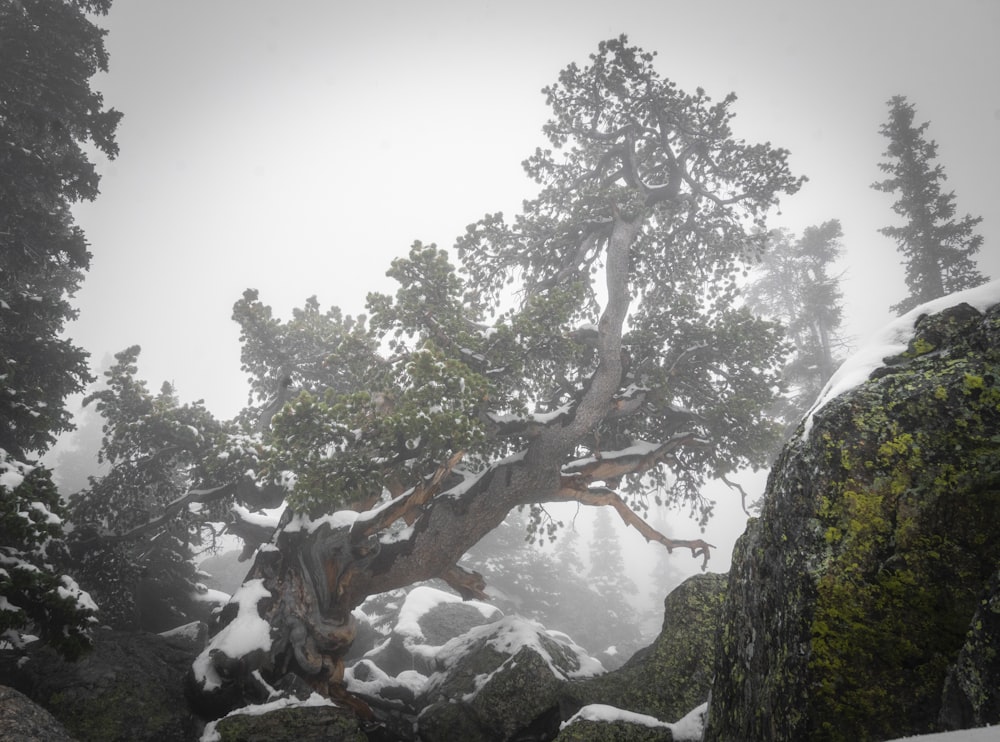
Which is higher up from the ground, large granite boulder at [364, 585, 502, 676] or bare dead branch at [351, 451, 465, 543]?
bare dead branch at [351, 451, 465, 543]

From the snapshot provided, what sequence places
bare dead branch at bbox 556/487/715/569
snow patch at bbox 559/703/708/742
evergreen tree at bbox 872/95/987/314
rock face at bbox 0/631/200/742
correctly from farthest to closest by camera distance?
evergreen tree at bbox 872/95/987/314 → bare dead branch at bbox 556/487/715/569 → rock face at bbox 0/631/200/742 → snow patch at bbox 559/703/708/742

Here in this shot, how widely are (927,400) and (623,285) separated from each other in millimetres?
11675

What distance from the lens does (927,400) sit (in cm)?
363

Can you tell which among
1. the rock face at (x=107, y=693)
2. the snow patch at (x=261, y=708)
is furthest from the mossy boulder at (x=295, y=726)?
the rock face at (x=107, y=693)

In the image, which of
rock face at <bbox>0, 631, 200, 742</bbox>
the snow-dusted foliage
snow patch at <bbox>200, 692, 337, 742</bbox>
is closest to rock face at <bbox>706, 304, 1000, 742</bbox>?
snow patch at <bbox>200, 692, 337, 742</bbox>

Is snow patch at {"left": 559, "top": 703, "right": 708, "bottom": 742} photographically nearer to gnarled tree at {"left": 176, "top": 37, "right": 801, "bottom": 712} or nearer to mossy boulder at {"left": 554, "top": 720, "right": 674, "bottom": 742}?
mossy boulder at {"left": 554, "top": 720, "right": 674, "bottom": 742}

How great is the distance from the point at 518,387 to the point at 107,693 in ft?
32.2

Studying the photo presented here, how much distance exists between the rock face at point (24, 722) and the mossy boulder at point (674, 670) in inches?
289

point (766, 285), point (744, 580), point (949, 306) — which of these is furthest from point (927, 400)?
point (766, 285)

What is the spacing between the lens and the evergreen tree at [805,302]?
21.8 m

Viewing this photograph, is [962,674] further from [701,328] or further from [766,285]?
[766,285]

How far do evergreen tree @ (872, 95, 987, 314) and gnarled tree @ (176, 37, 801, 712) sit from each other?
821 cm

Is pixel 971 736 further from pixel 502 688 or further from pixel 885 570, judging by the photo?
pixel 502 688

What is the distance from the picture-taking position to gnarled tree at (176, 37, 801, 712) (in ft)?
30.0
